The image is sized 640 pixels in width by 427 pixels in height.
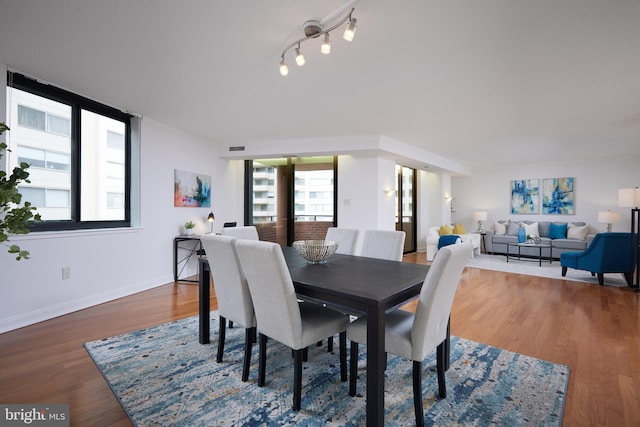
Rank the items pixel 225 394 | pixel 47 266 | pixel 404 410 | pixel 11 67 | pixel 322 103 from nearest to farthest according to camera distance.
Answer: pixel 404 410, pixel 225 394, pixel 11 67, pixel 47 266, pixel 322 103

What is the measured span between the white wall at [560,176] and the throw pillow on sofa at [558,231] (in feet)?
1.91

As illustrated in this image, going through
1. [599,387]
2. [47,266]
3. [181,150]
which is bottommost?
[599,387]

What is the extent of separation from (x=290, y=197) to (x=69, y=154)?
3.71 metres

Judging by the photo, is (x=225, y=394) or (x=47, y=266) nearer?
(x=225, y=394)

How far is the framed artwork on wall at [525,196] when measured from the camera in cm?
793

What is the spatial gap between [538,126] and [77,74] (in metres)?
5.86

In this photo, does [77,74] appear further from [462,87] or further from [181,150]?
[462,87]

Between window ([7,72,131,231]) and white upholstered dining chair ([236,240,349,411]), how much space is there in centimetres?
276

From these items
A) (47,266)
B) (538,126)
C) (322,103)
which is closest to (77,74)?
(47,266)

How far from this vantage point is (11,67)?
2869 millimetres

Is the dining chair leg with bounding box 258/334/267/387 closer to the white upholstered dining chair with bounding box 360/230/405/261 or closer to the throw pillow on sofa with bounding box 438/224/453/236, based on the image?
the white upholstered dining chair with bounding box 360/230/405/261

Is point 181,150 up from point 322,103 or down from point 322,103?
down

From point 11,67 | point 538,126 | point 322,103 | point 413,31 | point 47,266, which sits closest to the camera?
point 413,31

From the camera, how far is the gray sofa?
21.9 feet
